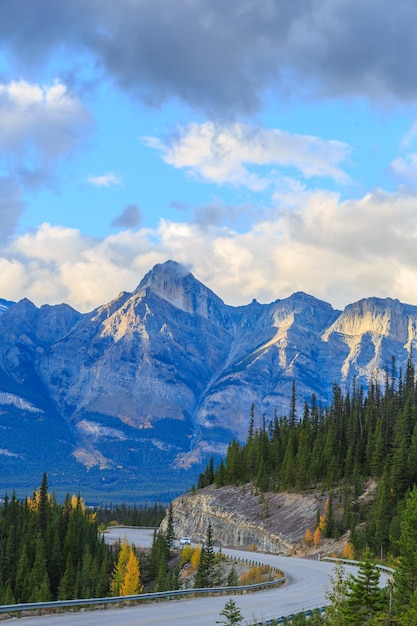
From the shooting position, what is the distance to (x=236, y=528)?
14275 cm

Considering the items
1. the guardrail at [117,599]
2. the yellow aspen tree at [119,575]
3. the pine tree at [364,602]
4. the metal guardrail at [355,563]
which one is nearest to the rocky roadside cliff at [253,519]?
the metal guardrail at [355,563]

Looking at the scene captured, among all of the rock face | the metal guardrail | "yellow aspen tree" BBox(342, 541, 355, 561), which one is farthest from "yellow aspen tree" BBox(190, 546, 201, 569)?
"yellow aspen tree" BBox(342, 541, 355, 561)

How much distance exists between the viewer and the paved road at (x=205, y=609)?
37500 millimetres

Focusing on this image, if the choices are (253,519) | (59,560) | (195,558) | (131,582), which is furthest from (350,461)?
(59,560)

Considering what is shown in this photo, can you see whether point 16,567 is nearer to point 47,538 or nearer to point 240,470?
point 47,538

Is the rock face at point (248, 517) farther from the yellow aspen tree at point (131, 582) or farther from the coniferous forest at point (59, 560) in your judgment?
the yellow aspen tree at point (131, 582)

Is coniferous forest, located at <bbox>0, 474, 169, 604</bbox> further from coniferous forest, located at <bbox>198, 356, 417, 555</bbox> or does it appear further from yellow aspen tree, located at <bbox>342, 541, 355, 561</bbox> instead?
coniferous forest, located at <bbox>198, 356, 417, 555</bbox>

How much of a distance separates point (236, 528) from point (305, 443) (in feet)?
74.6

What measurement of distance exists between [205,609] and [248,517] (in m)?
98.6

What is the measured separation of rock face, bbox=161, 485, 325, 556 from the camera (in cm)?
12419

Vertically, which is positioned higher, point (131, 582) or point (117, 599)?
point (117, 599)

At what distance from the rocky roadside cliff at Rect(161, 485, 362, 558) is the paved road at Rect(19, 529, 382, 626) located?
43.0 meters

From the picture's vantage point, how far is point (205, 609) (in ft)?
148

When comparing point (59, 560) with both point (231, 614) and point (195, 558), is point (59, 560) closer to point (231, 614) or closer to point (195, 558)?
point (195, 558)
